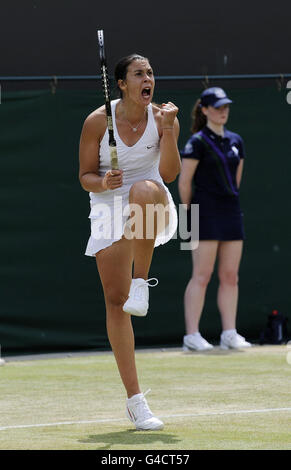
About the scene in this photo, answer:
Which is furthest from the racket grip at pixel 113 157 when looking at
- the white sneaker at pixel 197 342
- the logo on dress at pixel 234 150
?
the white sneaker at pixel 197 342

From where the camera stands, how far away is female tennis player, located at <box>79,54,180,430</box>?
18.1 ft

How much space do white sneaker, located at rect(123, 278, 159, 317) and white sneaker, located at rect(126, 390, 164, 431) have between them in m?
0.49

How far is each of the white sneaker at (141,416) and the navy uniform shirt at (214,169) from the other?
13.2ft

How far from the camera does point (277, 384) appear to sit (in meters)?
7.35

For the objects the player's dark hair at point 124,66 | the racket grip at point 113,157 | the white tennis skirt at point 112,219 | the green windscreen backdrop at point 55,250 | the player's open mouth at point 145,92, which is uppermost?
the player's dark hair at point 124,66

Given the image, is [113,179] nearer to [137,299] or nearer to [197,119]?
[137,299]

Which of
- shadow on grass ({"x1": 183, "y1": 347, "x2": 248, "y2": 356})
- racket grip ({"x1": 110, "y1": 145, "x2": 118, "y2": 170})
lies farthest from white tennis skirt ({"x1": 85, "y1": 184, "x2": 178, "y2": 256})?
shadow on grass ({"x1": 183, "y1": 347, "x2": 248, "y2": 356})

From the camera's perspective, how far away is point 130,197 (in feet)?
18.1

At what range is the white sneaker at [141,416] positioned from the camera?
5.54 meters

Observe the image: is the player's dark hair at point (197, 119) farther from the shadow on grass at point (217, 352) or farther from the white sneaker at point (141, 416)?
the white sneaker at point (141, 416)

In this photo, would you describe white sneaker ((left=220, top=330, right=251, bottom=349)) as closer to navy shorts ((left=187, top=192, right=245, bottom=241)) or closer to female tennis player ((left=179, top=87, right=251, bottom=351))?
female tennis player ((left=179, top=87, right=251, bottom=351))

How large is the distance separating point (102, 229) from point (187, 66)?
4740mm

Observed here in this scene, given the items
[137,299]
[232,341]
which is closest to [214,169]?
[232,341]

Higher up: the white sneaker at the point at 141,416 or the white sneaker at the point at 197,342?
the white sneaker at the point at 141,416
